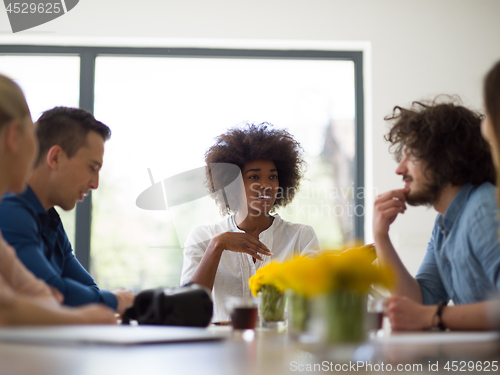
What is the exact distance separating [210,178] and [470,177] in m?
1.52

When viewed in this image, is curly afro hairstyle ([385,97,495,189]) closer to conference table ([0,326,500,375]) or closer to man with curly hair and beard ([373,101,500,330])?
man with curly hair and beard ([373,101,500,330])

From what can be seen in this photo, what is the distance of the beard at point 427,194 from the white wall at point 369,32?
1659 millimetres

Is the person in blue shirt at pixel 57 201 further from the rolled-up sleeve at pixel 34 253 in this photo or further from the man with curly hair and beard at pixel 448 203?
the man with curly hair and beard at pixel 448 203

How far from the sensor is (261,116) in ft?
11.6

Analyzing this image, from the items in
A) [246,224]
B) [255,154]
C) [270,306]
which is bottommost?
[270,306]

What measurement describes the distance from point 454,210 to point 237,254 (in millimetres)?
1048

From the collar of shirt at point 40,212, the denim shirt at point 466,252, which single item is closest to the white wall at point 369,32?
the denim shirt at point 466,252

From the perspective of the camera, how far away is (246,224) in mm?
2420

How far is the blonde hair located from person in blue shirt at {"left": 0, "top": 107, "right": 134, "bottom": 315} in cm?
50

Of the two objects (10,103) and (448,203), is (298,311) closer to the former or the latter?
(10,103)

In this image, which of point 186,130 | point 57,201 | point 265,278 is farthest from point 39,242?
point 186,130

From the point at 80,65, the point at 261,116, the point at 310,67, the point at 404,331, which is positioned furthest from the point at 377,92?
the point at 404,331

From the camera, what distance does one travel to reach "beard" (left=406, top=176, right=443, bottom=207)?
5.46 feet

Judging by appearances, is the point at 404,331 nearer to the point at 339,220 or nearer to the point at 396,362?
the point at 396,362
